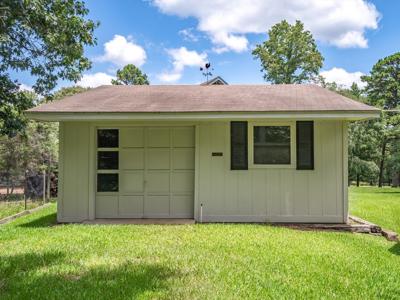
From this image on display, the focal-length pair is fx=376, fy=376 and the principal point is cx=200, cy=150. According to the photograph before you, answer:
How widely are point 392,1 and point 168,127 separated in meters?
13.9

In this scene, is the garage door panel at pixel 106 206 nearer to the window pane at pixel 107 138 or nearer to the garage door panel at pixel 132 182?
the garage door panel at pixel 132 182

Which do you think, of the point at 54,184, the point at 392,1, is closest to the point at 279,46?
the point at 392,1

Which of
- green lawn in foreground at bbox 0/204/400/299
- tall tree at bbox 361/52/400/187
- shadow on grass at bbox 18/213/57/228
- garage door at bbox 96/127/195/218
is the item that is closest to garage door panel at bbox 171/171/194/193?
garage door at bbox 96/127/195/218

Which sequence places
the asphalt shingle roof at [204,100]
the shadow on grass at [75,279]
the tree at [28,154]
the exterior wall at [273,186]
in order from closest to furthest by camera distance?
the shadow on grass at [75,279], the asphalt shingle roof at [204,100], the exterior wall at [273,186], the tree at [28,154]

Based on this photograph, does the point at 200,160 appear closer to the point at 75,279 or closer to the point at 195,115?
the point at 195,115

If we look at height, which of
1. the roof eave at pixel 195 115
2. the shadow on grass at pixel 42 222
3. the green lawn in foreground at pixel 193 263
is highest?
the roof eave at pixel 195 115

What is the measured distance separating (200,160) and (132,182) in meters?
1.64

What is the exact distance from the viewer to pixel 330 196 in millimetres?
7988

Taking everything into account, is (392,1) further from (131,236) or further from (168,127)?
Answer: (131,236)

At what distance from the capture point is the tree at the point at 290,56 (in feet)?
106

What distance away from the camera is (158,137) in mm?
8445

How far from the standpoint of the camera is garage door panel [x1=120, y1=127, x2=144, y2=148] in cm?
846

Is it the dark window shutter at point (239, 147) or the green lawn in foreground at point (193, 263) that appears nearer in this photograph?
the green lawn in foreground at point (193, 263)

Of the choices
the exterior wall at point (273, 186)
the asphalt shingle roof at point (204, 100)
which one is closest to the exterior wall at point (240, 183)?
the exterior wall at point (273, 186)
